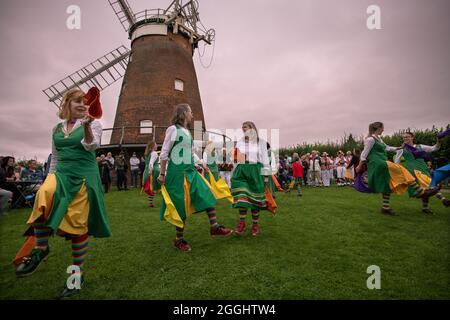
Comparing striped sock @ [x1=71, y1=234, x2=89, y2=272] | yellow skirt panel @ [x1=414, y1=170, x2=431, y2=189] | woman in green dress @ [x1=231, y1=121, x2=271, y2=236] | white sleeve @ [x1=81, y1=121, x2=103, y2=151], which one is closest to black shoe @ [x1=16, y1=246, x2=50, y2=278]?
striped sock @ [x1=71, y1=234, x2=89, y2=272]

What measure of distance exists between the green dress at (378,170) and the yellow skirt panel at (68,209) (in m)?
6.53

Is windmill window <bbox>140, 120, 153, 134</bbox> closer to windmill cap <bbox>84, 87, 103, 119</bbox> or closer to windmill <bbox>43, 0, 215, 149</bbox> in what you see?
windmill <bbox>43, 0, 215, 149</bbox>

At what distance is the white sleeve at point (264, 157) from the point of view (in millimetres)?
5238

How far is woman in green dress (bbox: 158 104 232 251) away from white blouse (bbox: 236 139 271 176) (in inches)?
50.5

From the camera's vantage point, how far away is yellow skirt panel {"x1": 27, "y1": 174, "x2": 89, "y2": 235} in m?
2.67

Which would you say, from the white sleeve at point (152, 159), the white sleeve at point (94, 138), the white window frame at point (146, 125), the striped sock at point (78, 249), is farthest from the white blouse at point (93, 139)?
the white window frame at point (146, 125)

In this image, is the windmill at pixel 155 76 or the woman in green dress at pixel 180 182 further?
the windmill at pixel 155 76

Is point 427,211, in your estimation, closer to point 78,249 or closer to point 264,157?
point 264,157

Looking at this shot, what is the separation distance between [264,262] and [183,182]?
1750 mm

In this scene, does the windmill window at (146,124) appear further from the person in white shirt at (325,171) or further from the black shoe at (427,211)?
the black shoe at (427,211)

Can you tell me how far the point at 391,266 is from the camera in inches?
136

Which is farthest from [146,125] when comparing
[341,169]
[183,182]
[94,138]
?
[94,138]

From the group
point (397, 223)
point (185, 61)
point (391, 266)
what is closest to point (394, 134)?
point (185, 61)
